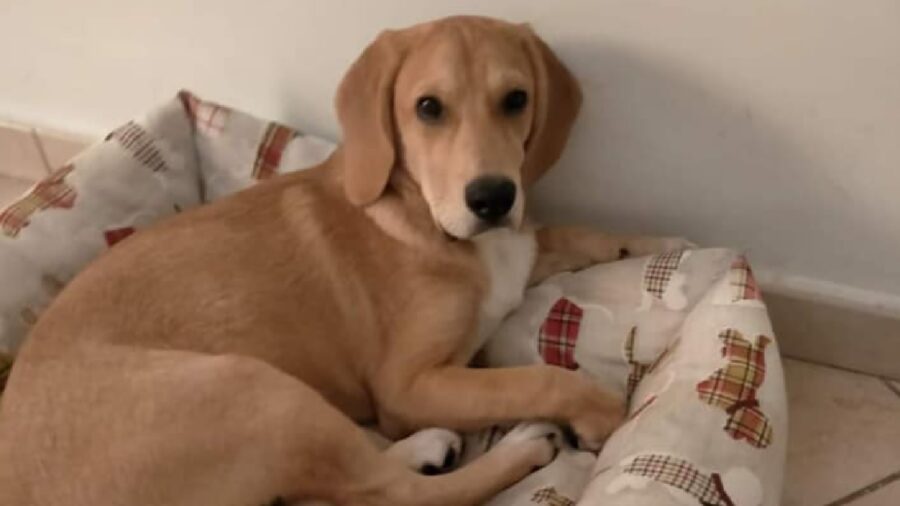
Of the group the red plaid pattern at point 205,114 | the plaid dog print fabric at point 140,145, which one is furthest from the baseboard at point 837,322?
the plaid dog print fabric at point 140,145

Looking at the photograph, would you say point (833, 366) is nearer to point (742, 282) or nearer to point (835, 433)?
point (835, 433)

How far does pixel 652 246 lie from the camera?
269cm

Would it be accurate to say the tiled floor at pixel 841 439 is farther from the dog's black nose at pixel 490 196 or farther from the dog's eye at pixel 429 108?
the dog's eye at pixel 429 108

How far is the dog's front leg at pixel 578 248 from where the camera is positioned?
2.70 meters

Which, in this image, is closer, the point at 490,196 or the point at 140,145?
the point at 490,196

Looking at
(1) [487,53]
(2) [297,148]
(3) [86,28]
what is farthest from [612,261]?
(3) [86,28]

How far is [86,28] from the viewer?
326cm

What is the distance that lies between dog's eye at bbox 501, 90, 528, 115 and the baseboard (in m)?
0.72

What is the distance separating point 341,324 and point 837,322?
1.05m

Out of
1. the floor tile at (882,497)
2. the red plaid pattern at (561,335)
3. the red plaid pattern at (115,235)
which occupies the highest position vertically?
the red plaid pattern at (115,235)

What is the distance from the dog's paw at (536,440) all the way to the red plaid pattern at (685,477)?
233mm

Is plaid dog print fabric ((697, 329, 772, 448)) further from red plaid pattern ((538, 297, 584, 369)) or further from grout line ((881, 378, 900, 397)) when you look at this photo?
grout line ((881, 378, 900, 397))

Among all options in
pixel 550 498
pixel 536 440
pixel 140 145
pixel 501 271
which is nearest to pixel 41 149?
pixel 140 145

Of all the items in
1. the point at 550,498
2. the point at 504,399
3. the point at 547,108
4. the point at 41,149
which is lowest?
the point at 550,498
